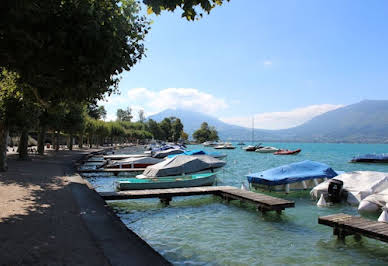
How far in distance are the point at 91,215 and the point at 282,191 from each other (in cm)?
1373

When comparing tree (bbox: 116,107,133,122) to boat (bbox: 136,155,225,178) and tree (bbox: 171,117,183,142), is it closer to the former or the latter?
tree (bbox: 171,117,183,142)

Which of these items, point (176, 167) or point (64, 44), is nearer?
point (64, 44)

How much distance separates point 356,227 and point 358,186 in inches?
339

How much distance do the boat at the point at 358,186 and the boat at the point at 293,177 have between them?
1701 millimetres

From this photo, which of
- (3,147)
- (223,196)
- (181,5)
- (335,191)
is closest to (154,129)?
(3,147)

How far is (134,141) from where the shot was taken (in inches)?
6644

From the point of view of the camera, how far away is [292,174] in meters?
19.8

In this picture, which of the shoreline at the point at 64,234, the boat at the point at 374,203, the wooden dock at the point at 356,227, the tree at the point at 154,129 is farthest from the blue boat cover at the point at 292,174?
the tree at the point at 154,129

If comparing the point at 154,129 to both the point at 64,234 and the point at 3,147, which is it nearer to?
the point at 3,147

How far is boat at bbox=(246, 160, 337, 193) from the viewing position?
1916 centimetres

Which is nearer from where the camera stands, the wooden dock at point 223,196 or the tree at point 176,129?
the wooden dock at point 223,196

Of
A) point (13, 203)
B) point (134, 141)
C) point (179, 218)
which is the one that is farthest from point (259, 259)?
point (134, 141)

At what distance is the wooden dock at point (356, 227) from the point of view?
8.73 metres

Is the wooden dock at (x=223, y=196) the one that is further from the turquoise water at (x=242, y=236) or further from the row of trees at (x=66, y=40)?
the row of trees at (x=66, y=40)
